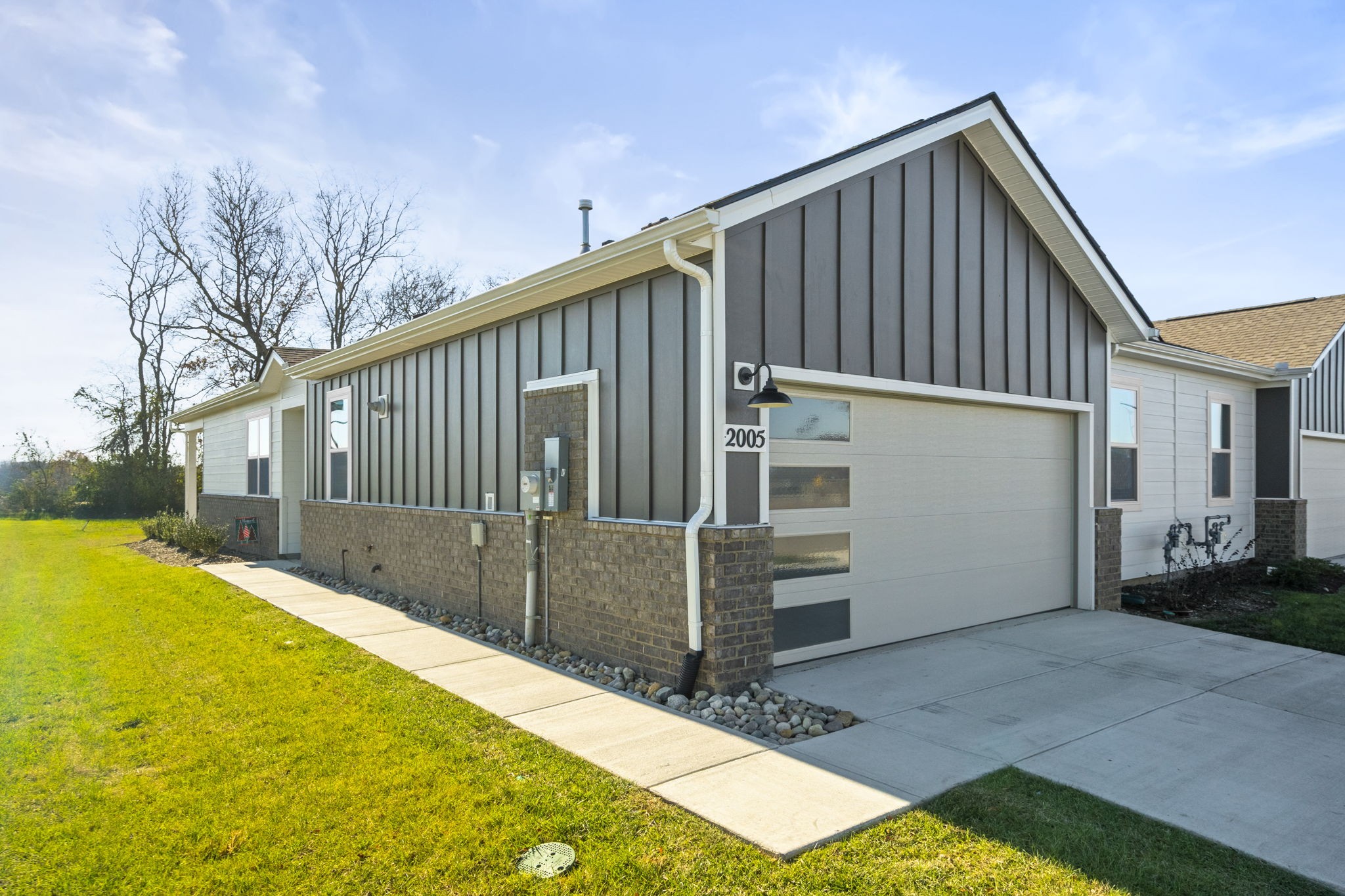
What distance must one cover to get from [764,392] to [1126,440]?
6966 mm

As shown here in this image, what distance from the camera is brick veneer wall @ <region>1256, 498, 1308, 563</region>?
40.1 feet

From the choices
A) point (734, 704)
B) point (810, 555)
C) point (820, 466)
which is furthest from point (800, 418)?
point (734, 704)

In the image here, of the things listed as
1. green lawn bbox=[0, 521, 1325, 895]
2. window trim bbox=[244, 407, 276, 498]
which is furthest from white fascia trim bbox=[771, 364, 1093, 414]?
window trim bbox=[244, 407, 276, 498]

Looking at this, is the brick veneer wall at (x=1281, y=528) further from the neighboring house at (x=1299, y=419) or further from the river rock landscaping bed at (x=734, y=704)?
the river rock landscaping bed at (x=734, y=704)

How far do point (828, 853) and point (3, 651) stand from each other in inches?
287

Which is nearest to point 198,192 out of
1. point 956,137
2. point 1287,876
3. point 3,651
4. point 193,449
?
point 193,449

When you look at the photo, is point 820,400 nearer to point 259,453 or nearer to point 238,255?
point 259,453

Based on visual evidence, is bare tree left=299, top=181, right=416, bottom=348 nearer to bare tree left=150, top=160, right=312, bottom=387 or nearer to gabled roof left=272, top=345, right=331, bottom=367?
bare tree left=150, top=160, right=312, bottom=387

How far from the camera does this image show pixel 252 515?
1555cm

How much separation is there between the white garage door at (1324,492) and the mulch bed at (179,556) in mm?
17919

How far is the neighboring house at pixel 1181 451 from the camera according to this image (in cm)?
1020

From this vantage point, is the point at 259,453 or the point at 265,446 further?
the point at 259,453

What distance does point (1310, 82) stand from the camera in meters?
8.78

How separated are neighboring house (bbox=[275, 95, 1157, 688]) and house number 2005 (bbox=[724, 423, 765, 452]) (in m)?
0.02
